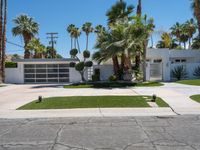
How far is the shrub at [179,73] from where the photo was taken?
1439 inches

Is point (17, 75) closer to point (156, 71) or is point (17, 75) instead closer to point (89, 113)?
point (156, 71)

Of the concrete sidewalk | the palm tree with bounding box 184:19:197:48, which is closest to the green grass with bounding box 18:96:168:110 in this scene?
the concrete sidewalk

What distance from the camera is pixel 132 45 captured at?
95.0ft

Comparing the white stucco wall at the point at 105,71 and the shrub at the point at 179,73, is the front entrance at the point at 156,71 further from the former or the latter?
the white stucco wall at the point at 105,71

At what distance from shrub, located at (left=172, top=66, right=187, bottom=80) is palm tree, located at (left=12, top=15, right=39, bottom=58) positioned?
2598 centimetres

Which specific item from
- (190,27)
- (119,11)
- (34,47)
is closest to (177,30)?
(190,27)

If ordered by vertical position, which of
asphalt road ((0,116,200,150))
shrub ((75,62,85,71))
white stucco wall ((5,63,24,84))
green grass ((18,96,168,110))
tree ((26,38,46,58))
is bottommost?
asphalt road ((0,116,200,150))

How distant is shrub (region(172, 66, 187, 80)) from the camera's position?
36.6 meters

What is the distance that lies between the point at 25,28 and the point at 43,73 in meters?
18.6

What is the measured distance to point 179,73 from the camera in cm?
3656

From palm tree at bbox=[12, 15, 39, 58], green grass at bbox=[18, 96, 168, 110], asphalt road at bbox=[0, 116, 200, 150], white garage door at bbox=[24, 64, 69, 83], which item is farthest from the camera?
palm tree at bbox=[12, 15, 39, 58]

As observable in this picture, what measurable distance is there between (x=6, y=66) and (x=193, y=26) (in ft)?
126

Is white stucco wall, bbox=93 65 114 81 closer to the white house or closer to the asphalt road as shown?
the white house

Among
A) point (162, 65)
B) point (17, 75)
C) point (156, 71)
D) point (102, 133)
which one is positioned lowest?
point (102, 133)
